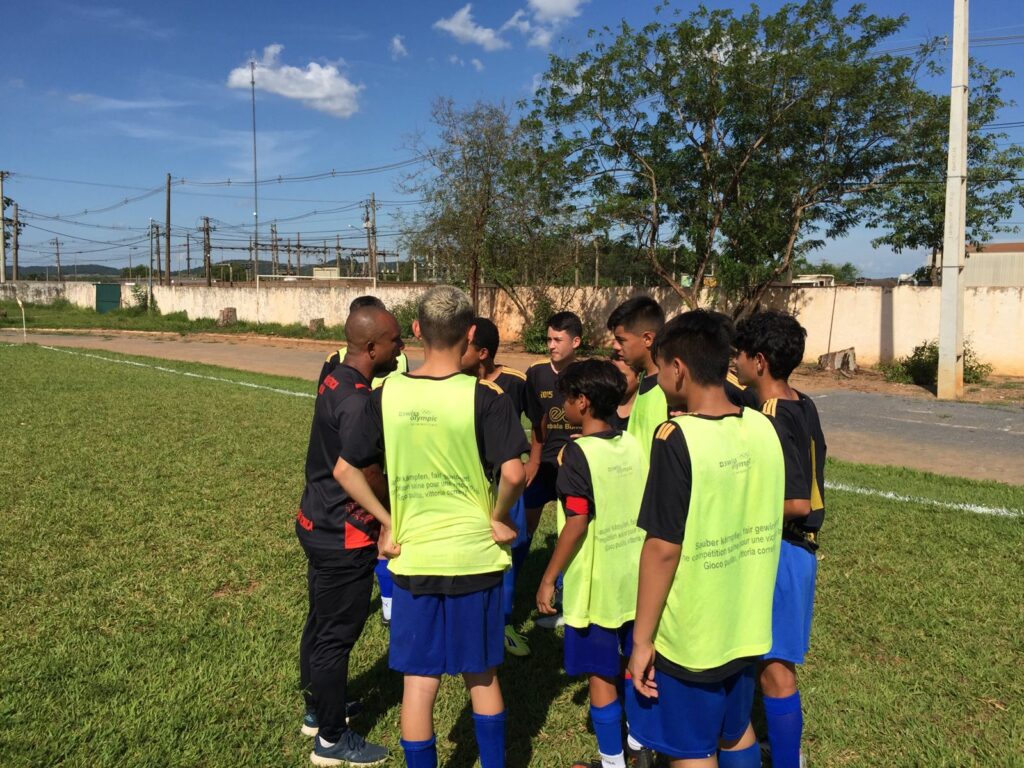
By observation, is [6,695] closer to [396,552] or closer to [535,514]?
[396,552]

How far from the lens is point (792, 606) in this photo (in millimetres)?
2615

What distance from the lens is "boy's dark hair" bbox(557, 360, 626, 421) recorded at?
9.43 ft

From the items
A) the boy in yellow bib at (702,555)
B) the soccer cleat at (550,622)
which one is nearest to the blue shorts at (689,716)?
the boy in yellow bib at (702,555)

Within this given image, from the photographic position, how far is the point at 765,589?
232cm

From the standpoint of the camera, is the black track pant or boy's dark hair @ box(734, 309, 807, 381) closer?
boy's dark hair @ box(734, 309, 807, 381)

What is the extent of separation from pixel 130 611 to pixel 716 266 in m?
16.4

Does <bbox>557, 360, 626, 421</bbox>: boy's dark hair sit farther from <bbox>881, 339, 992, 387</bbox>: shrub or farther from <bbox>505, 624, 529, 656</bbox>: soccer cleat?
<bbox>881, 339, 992, 387</bbox>: shrub

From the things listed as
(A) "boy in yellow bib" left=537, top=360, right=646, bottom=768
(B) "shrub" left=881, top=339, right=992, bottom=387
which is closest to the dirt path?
(B) "shrub" left=881, top=339, right=992, bottom=387

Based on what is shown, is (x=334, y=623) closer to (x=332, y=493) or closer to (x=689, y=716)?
(x=332, y=493)

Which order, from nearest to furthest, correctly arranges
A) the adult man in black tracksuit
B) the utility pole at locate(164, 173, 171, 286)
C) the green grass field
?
the adult man in black tracksuit
the green grass field
the utility pole at locate(164, 173, 171, 286)

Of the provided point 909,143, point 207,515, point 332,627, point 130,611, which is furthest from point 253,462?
point 909,143

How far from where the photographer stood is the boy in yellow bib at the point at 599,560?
2.77 meters

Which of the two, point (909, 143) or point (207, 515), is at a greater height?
point (909, 143)

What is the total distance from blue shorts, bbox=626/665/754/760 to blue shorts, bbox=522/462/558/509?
2.09 metres
